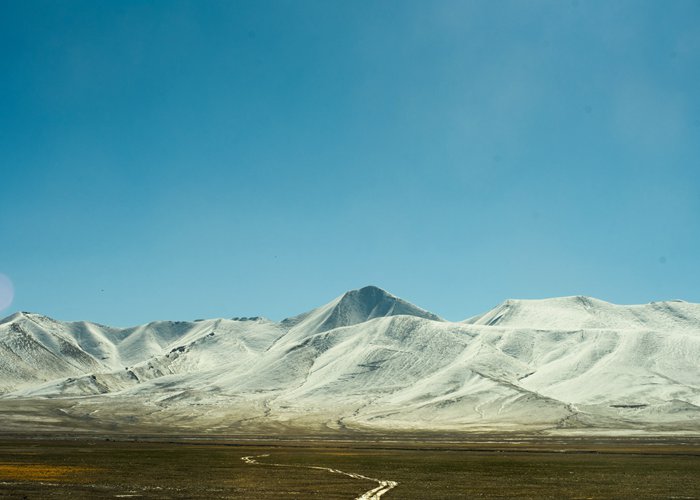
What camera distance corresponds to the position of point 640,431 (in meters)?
153

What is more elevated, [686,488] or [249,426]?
[686,488]

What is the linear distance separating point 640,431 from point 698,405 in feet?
166

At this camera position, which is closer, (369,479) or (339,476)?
(369,479)

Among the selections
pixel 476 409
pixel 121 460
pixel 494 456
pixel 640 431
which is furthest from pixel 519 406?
pixel 121 460

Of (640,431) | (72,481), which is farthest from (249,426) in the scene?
(72,481)

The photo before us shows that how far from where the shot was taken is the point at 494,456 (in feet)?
238

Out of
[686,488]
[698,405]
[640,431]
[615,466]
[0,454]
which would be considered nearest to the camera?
[686,488]

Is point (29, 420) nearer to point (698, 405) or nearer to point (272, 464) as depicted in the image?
point (272, 464)

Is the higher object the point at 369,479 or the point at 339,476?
the point at 369,479

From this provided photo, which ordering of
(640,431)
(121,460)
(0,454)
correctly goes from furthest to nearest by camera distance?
(640,431) < (0,454) < (121,460)

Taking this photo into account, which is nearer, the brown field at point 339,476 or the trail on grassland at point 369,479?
the trail on grassland at point 369,479

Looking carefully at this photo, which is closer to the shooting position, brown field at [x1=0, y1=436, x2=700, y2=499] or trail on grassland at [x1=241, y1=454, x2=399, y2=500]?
→ trail on grassland at [x1=241, y1=454, x2=399, y2=500]

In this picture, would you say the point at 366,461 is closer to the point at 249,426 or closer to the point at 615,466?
the point at 615,466

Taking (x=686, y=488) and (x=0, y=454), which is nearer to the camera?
(x=686, y=488)
